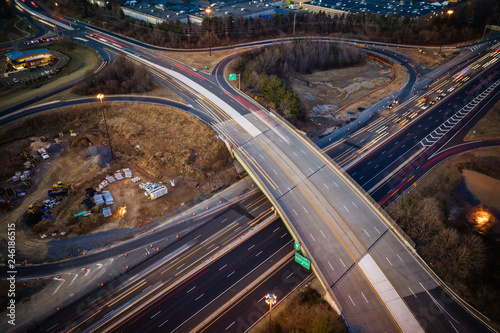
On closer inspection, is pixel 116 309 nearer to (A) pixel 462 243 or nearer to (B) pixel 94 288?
(B) pixel 94 288

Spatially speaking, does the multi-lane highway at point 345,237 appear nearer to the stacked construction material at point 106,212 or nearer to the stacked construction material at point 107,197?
the stacked construction material at point 107,197

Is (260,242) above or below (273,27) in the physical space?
below

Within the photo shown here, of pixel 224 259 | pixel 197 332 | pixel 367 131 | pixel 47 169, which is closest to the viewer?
pixel 197 332

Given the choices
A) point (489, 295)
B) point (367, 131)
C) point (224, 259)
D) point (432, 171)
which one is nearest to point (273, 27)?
point (367, 131)

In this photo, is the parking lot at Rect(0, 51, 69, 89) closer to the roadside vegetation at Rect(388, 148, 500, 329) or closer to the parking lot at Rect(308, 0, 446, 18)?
the roadside vegetation at Rect(388, 148, 500, 329)

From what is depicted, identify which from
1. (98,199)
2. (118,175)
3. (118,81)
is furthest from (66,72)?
(98,199)

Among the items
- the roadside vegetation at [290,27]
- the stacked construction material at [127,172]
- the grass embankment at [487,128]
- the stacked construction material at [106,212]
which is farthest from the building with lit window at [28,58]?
the grass embankment at [487,128]

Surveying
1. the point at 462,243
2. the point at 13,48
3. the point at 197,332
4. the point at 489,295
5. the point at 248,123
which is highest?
the point at 13,48

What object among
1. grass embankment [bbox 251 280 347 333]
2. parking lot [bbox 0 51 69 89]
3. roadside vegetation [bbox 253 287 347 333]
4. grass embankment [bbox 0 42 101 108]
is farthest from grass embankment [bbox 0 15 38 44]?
roadside vegetation [bbox 253 287 347 333]
